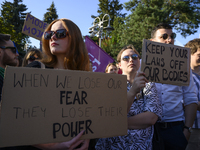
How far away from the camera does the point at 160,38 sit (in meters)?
2.50

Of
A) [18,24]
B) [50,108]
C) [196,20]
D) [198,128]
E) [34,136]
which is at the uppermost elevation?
[18,24]

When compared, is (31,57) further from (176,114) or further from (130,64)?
(176,114)

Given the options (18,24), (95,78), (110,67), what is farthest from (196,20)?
(18,24)

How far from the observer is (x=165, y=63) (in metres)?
1.87

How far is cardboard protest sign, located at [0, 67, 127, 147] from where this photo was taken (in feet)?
3.64

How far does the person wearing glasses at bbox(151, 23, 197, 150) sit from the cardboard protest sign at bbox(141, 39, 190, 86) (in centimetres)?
37

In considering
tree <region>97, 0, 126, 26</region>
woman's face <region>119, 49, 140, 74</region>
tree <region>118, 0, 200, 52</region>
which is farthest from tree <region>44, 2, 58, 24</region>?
woman's face <region>119, 49, 140, 74</region>

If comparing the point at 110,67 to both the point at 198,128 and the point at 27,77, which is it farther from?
the point at 27,77

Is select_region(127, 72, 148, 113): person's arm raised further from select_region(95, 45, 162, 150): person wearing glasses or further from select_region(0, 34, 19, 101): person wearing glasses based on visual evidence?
select_region(0, 34, 19, 101): person wearing glasses

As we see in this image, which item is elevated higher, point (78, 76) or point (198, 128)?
point (78, 76)

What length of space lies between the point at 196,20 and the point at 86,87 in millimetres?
22576

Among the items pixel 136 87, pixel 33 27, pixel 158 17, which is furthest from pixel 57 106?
pixel 158 17

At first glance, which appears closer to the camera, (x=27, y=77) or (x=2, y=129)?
(x=2, y=129)

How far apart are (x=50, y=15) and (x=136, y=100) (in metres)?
47.8
